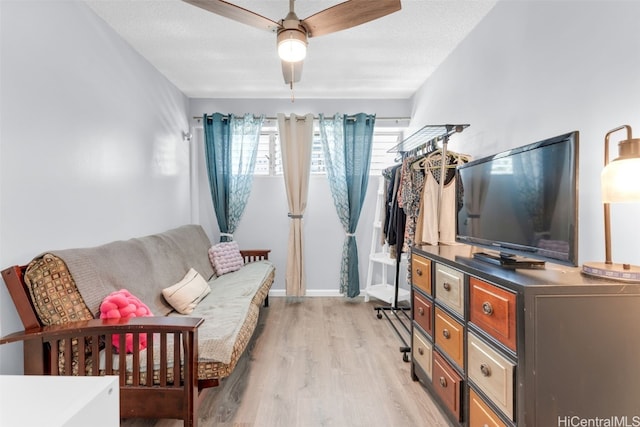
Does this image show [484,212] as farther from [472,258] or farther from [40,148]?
[40,148]

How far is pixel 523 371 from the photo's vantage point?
3.59ft

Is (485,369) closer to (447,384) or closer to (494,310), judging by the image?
(494,310)

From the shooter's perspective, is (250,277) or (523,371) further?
(250,277)

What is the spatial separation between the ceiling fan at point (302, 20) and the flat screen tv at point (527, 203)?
1.00 metres

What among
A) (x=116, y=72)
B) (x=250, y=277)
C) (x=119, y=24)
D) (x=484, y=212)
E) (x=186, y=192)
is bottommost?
(x=250, y=277)

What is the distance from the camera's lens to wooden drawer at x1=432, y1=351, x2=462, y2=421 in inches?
59.6

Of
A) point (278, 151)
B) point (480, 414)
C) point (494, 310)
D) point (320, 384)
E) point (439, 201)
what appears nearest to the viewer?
→ point (494, 310)

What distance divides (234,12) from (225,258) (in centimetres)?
239

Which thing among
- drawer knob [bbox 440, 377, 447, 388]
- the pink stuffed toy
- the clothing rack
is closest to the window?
the clothing rack

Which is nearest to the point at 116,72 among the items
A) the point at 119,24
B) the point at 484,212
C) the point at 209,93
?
the point at 119,24

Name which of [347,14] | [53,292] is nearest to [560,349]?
[347,14]

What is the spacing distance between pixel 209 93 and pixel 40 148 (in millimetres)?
2336

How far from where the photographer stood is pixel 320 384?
2.08m

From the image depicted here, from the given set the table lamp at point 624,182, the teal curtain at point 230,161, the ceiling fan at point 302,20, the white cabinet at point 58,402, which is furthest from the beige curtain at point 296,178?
the table lamp at point 624,182
